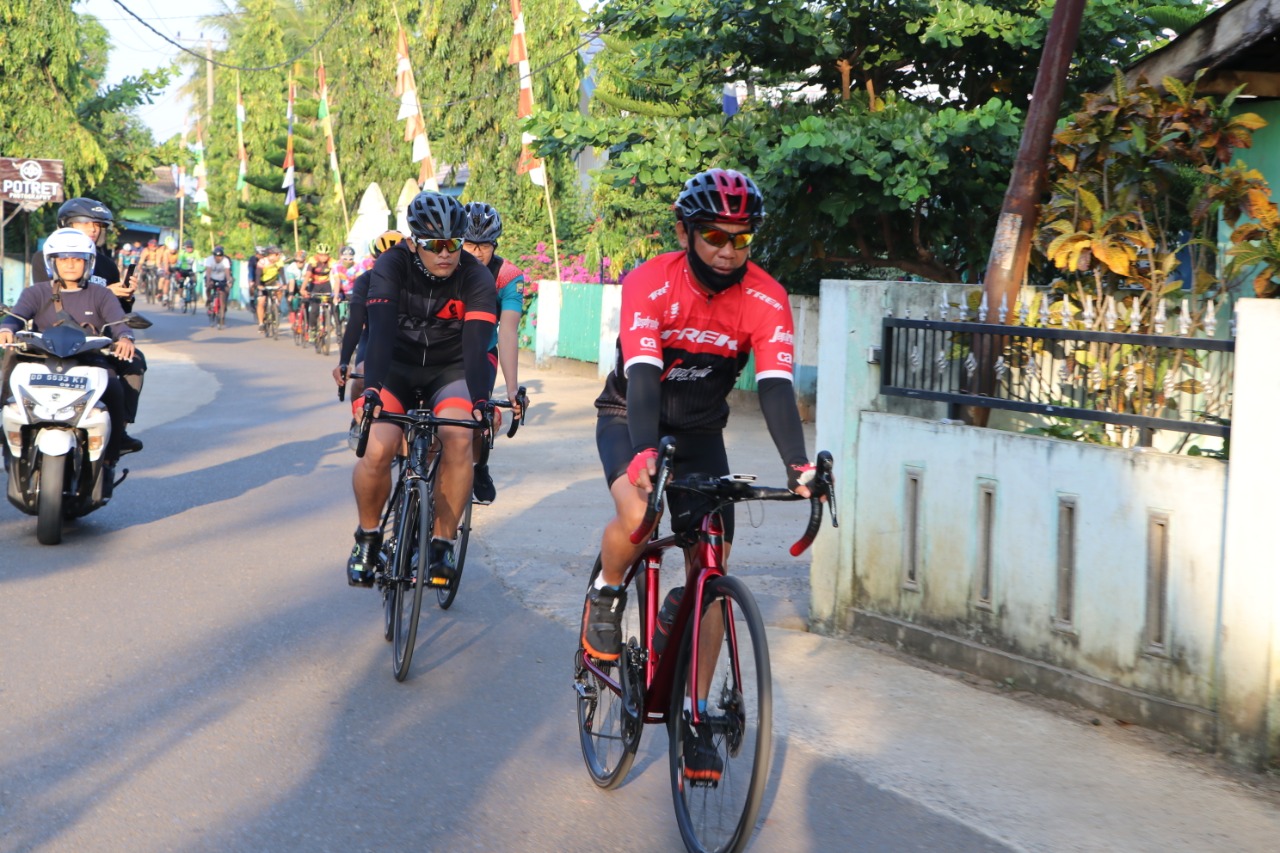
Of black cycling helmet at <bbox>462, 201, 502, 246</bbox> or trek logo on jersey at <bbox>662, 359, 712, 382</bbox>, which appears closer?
trek logo on jersey at <bbox>662, 359, 712, 382</bbox>

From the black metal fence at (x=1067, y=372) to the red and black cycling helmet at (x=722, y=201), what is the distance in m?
1.95

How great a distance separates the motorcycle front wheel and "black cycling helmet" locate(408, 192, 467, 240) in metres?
3.27

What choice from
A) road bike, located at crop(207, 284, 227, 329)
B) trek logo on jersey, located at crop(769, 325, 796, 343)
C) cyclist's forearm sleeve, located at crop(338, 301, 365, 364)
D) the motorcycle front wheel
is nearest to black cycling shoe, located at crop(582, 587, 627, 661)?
trek logo on jersey, located at crop(769, 325, 796, 343)

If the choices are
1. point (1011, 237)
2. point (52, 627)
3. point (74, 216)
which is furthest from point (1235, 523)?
point (74, 216)

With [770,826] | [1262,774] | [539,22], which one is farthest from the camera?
[539,22]

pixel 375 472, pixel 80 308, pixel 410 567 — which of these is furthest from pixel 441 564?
pixel 80 308

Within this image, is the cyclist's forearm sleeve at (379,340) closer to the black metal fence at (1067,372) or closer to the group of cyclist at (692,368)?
the group of cyclist at (692,368)

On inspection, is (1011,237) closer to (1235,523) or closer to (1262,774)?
(1235,523)

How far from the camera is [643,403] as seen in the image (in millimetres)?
4473

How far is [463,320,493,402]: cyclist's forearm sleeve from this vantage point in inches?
269

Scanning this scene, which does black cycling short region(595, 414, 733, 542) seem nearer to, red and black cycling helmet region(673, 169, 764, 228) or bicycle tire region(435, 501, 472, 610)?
red and black cycling helmet region(673, 169, 764, 228)

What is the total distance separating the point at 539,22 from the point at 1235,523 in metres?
31.3

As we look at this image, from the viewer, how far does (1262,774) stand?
16.6 ft

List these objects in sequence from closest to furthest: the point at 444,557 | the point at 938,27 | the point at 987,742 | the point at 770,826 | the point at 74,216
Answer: the point at 770,826, the point at 987,742, the point at 444,557, the point at 74,216, the point at 938,27
